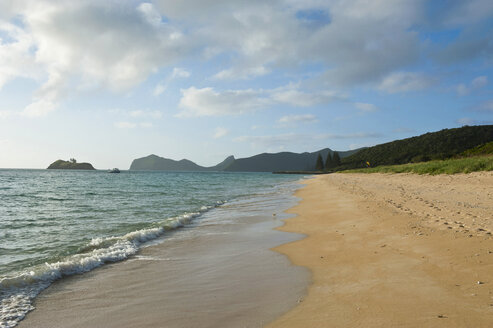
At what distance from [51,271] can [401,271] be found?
690 centimetres

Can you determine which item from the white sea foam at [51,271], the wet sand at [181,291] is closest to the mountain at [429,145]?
the wet sand at [181,291]

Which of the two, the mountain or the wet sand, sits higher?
the mountain

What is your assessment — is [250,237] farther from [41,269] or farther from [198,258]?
[41,269]

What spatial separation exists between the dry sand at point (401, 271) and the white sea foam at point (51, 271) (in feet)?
13.3

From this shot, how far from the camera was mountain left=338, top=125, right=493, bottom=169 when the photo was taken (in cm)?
9512

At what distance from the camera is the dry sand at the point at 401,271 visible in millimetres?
3330

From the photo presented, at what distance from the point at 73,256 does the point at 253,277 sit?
4915 millimetres

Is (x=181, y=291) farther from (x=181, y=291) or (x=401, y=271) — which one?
(x=401, y=271)

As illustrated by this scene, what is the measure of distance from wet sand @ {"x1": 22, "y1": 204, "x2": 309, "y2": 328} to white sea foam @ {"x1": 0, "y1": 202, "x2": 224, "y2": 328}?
0.21 m

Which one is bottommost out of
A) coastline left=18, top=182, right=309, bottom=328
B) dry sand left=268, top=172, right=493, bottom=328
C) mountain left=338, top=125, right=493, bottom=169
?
coastline left=18, top=182, right=309, bottom=328

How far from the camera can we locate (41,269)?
588cm

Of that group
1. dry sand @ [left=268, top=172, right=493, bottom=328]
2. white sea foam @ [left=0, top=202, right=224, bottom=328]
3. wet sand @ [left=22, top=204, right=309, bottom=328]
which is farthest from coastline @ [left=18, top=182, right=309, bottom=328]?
dry sand @ [left=268, top=172, right=493, bottom=328]

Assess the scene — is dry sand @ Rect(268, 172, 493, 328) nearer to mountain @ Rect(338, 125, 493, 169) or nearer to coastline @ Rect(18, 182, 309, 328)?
coastline @ Rect(18, 182, 309, 328)

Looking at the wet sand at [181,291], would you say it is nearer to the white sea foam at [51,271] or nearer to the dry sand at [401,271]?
the white sea foam at [51,271]
